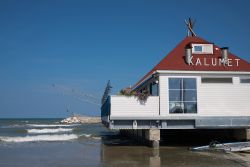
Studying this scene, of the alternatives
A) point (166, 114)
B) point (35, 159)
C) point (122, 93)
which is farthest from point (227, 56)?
point (35, 159)

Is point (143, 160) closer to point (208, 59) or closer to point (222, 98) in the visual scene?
point (222, 98)

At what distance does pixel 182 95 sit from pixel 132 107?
287cm

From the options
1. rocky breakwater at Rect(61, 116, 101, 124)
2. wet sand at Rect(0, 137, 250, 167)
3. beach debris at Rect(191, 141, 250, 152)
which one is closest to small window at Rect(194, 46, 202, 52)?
beach debris at Rect(191, 141, 250, 152)

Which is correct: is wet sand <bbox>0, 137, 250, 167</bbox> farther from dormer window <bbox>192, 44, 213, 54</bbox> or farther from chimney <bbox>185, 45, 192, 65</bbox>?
dormer window <bbox>192, 44, 213, 54</bbox>

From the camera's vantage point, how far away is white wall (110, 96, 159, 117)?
19609 millimetres

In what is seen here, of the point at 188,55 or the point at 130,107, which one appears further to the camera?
the point at 188,55

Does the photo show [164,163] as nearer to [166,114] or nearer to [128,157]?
[128,157]

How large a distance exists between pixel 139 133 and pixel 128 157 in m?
7.61

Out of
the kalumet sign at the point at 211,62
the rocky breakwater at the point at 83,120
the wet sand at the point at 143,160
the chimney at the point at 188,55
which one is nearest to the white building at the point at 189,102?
the kalumet sign at the point at 211,62

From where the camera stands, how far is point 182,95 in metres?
20.3

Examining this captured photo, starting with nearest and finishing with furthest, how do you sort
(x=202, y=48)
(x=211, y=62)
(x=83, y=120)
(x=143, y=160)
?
(x=143, y=160) < (x=211, y=62) < (x=202, y=48) < (x=83, y=120)

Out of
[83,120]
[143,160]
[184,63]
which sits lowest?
[143,160]

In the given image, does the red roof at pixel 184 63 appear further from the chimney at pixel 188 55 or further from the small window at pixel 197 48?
the small window at pixel 197 48

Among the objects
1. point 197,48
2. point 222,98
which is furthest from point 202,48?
point 222,98
